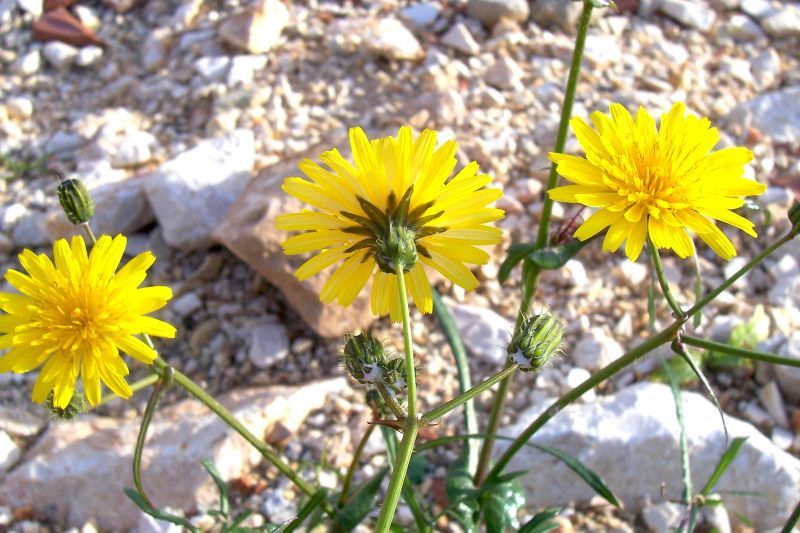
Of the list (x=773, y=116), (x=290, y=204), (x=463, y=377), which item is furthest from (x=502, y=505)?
(x=773, y=116)

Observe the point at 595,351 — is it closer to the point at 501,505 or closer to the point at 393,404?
the point at 501,505

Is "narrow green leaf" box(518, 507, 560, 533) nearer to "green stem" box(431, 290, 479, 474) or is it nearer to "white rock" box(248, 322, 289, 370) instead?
"green stem" box(431, 290, 479, 474)

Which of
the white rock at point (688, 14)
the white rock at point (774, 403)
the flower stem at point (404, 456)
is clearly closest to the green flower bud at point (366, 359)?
the flower stem at point (404, 456)

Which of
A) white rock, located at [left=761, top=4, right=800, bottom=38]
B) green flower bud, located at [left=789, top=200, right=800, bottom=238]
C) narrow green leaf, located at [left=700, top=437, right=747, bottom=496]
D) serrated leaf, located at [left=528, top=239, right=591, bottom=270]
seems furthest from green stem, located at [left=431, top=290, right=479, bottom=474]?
white rock, located at [left=761, top=4, right=800, bottom=38]

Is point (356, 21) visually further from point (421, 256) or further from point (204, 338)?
point (421, 256)

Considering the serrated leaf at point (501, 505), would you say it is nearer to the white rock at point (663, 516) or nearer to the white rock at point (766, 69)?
the white rock at point (663, 516)

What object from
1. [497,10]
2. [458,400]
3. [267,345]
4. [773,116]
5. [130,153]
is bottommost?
[458,400]

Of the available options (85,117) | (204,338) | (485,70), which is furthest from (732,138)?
(85,117)
